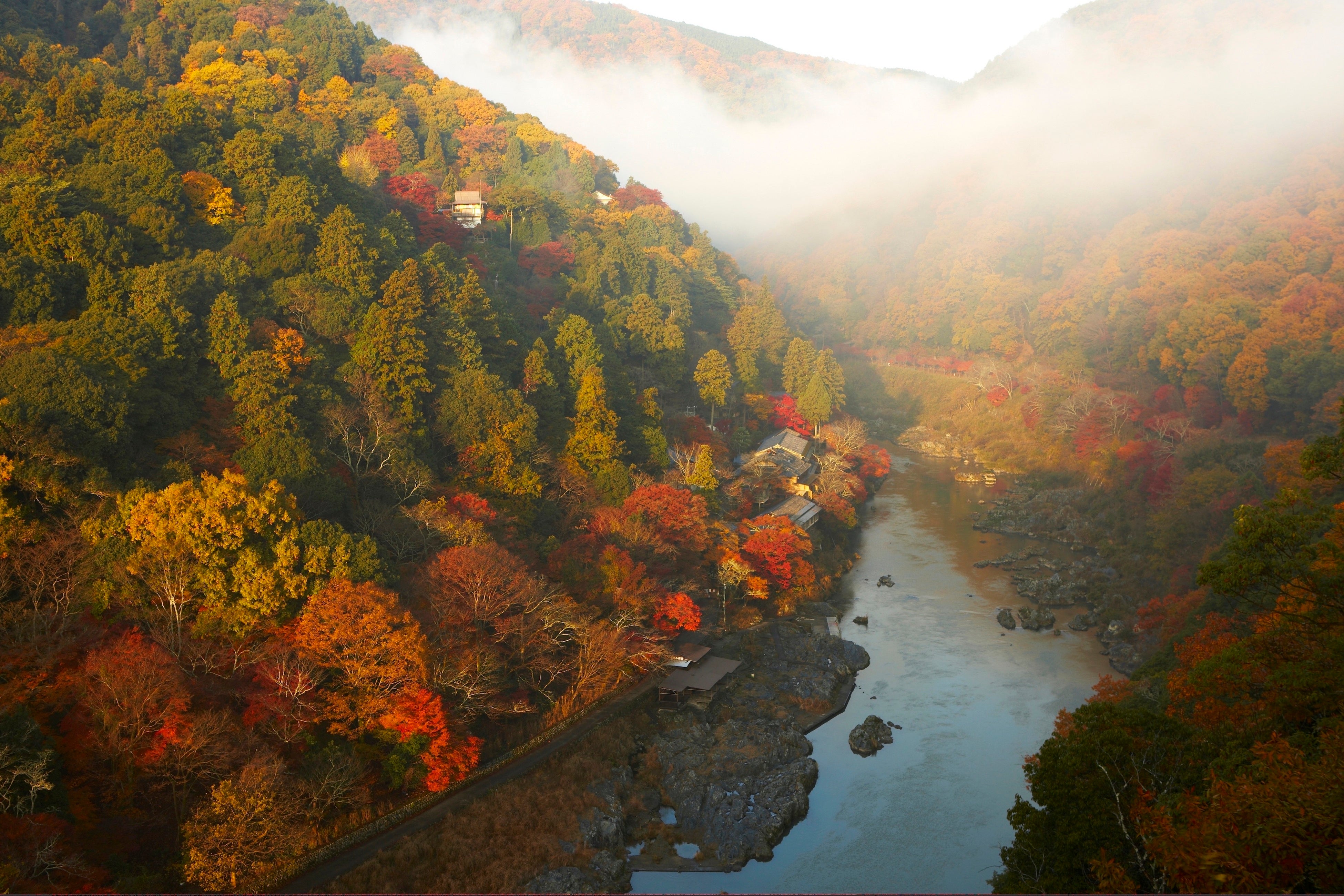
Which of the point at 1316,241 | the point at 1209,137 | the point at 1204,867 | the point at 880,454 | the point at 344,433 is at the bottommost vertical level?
the point at 880,454

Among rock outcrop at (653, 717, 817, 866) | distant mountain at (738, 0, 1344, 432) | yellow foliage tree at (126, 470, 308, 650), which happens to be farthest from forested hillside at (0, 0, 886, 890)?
distant mountain at (738, 0, 1344, 432)

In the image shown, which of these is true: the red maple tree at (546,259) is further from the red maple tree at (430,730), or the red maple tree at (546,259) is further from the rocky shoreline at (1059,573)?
the red maple tree at (430,730)

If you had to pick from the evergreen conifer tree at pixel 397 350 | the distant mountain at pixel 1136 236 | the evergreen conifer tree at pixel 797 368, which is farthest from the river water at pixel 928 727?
the evergreen conifer tree at pixel 397 350

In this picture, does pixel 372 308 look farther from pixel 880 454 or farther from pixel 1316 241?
pixel 1316 241

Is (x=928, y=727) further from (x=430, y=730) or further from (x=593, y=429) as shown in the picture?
(x=593, y=429)

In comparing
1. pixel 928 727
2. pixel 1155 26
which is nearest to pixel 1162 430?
pixel 928 727

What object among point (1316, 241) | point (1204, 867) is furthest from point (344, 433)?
point (1316, 241)
